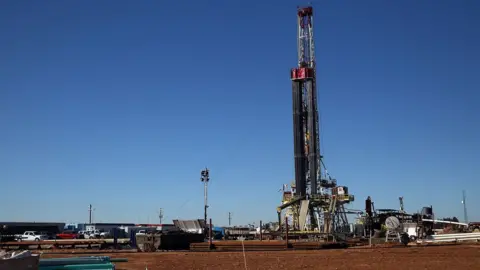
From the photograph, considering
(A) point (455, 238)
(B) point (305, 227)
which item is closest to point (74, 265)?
(A) point (455, 238)

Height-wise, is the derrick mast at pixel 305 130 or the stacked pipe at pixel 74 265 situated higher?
the derrick mast at pixel 305 130

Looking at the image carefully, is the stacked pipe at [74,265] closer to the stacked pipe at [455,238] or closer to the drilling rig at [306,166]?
the stacked pipe at [455,238]

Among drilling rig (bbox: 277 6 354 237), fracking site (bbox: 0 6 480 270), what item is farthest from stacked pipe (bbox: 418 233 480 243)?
drilling rig (bbox: 277 6 354 237)

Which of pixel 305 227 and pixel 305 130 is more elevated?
pixel 305 130

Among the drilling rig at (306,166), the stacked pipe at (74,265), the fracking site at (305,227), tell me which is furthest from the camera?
the drilling rig at (306,166)

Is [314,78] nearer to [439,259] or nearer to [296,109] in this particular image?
[296,109]

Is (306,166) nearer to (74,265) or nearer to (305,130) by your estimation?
(305,130)

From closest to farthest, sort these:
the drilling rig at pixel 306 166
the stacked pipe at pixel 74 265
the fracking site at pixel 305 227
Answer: the stacked pipe at pixel 74 265
the fracking site at pixel 305 227
the drilling rig at pixel 306 166

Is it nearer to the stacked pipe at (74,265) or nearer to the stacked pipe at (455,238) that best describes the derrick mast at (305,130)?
the stacked pipe at (455,238)

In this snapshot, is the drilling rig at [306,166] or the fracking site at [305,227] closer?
the fracking site at [305,227]

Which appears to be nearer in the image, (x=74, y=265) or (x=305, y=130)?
(x=74, y=265)

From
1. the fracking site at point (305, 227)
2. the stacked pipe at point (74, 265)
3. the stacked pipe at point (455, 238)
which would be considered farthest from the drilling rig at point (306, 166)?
the stacked pipe at point (74, 265)

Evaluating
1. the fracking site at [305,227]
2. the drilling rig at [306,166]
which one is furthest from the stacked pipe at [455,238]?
the drilling rig at [306,166]

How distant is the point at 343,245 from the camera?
47125mm
